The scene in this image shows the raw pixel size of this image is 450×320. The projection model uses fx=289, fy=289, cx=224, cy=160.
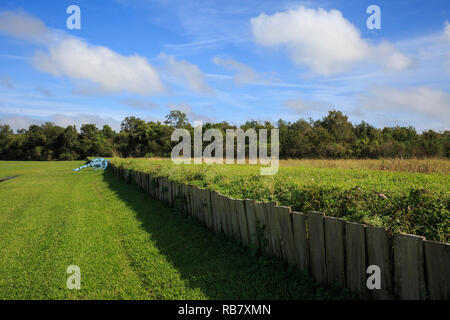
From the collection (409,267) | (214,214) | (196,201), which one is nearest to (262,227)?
(214,214)

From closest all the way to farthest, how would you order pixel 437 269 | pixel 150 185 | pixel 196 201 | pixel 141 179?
1. pixel 437 269
2. pixel 196 201
3. pixel 150 185
4. pixel 141 179

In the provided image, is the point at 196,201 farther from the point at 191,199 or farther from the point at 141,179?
the point at 141,179

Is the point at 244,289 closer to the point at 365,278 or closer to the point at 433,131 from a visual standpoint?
the point at 365,278

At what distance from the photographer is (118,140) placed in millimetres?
57469

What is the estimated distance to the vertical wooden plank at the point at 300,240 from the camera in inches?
144

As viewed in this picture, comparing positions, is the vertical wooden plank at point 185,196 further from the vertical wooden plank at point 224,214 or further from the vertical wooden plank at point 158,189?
the vertical wooden plank at point 158,189

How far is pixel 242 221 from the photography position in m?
4.77

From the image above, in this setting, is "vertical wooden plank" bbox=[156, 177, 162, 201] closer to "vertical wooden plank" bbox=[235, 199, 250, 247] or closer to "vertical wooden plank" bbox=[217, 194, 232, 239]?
"vertical wooden plank" bbox=[217, 194, 232, 239]

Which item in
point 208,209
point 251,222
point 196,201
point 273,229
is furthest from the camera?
point 196,201

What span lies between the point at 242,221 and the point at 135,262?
1.92 metres

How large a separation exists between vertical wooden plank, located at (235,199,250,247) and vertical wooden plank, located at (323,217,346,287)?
5.05 feet

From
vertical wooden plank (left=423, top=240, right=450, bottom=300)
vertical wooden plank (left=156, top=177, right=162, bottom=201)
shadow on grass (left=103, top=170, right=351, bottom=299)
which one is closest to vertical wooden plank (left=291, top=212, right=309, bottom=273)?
shadow on grass (left=103, top=170, right=351, bottom=299)

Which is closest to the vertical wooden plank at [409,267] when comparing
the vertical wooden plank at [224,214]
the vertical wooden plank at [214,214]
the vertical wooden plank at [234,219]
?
the vertical wooden plank at [234,219]
